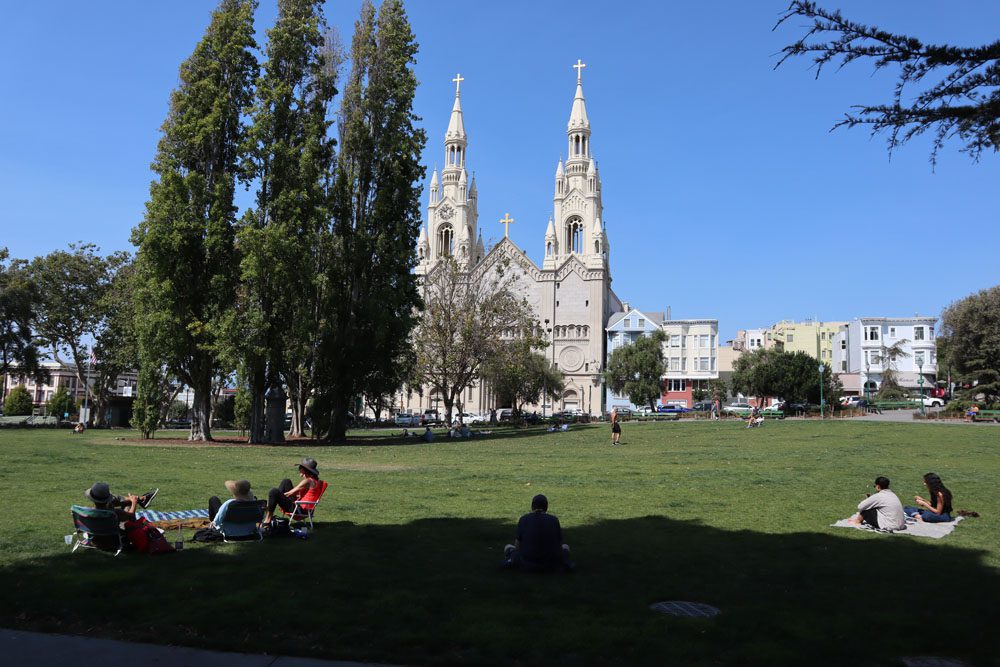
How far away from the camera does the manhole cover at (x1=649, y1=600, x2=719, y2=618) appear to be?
6762 millimetres

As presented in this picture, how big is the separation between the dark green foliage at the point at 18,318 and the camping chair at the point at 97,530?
163ft

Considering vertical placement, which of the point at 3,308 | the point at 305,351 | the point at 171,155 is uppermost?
the point at 171,155

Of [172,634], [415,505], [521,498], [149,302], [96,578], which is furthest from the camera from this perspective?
[149,302]

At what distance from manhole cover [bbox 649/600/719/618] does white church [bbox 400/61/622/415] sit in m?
81.4

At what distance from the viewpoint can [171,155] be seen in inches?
1330

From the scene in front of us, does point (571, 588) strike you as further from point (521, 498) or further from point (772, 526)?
point (521, 498)

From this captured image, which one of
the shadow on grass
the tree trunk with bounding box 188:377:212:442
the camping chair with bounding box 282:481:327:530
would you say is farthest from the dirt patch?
the shadow on grass

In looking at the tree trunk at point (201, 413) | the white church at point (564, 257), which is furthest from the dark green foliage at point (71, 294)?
the white church at point (564, 257)

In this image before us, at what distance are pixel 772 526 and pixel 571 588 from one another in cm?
512

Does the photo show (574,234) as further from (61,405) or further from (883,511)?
(883,511)

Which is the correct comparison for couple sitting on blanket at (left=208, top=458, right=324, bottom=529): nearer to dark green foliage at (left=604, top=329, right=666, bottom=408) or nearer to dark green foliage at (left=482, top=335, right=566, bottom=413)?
dark green foliage at (left=482, top=335, right=566, bottom=413)

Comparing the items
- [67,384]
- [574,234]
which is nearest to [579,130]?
[574,234]

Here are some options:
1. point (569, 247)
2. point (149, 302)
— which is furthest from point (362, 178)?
point (569, 247)

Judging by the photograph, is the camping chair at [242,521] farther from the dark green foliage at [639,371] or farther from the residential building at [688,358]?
the residential building at [688,358]
